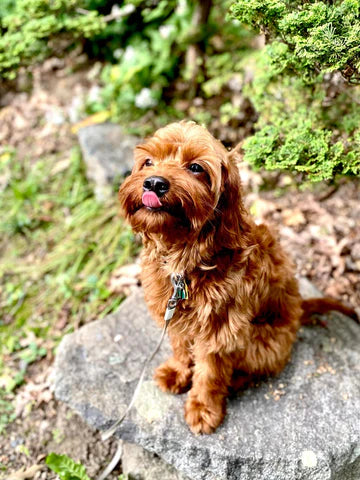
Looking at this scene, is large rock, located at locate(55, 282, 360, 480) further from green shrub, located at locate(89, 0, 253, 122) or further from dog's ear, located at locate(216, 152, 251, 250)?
green shrub, located at locate(89, 0, 253, 122)

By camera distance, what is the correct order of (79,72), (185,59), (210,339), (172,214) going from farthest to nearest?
(79,72) → (185,59) → (210,339) → (172,214)

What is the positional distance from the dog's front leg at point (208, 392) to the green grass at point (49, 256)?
1.70 m

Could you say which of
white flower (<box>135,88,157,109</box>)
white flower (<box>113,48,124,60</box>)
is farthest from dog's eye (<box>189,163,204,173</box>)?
white flower (<box>113,48,124,60</box>)

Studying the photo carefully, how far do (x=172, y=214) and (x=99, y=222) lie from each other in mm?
2972

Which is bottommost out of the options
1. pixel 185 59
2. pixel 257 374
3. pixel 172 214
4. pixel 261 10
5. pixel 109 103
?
pixel 257 374

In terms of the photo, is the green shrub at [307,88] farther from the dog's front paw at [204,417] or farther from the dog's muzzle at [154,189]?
the dog's front paw at [204,417]

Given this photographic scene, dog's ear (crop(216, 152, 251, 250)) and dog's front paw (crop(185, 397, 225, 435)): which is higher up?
dog's ear (crop(216, 152, 251, 250))

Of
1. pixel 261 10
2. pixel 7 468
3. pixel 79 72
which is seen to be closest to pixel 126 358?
pixel 7 468

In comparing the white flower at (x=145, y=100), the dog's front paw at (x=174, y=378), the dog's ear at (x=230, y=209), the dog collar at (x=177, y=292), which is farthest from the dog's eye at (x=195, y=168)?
the white flower at (x=145, y=100)

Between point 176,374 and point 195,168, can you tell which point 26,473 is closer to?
point 176,374

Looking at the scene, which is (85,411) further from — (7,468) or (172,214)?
(172,214)

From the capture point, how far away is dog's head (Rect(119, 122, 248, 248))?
2.26m

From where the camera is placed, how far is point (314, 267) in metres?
4.52

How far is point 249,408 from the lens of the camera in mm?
3143
